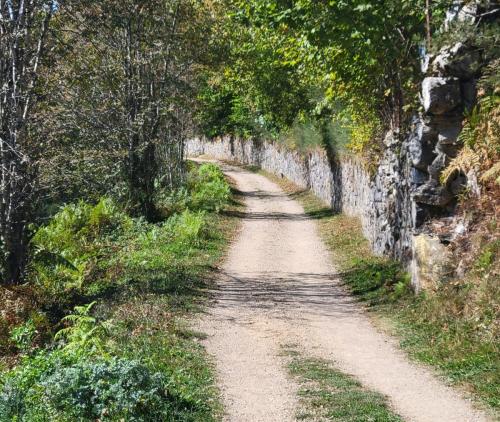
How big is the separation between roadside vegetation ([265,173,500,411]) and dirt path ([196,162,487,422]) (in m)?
0.31

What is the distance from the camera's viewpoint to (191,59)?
2827cm

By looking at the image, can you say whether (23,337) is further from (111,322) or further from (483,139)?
(483,139)

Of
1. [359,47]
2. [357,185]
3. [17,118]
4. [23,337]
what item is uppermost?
[359,47]

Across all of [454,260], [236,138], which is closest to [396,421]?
[454,260]

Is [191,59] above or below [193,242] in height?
above

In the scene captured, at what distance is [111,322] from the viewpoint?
11898mm

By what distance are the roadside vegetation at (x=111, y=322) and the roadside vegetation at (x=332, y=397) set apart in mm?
1131

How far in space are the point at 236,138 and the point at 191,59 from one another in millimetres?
32910

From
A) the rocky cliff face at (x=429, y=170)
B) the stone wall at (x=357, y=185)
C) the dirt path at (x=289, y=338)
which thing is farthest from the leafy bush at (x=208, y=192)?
the rocky cliff face at (x=429, y=170)

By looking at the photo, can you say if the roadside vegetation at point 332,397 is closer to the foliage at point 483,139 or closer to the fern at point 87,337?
the fern at point 87,337

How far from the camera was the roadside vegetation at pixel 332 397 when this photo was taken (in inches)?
327

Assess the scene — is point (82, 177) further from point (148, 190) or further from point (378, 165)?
point (148, 190)

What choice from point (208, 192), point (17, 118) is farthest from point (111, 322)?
point (208, 192)

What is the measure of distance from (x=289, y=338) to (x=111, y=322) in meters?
2.86
